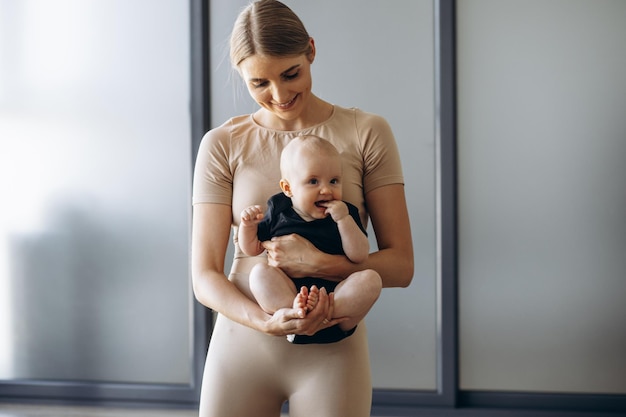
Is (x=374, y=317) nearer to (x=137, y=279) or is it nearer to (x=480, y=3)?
(x=137, y=279)

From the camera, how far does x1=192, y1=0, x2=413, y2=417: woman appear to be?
128 cm

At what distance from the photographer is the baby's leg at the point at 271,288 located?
122cm

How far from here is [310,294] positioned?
3.87 feet

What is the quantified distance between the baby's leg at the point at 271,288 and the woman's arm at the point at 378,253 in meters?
0.02

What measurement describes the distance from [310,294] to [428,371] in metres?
1.77

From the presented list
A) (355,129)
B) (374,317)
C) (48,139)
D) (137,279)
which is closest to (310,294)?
(355,129)

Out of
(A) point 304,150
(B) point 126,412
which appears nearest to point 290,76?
(A) point 304,150

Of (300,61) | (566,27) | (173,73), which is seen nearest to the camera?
(300,61)

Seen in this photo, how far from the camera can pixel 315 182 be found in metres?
1.27

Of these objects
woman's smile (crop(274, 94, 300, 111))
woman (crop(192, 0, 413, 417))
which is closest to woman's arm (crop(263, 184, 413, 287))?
woman (crop(192, 0, 413, 417))

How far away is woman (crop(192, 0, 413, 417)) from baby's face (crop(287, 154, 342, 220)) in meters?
0.08

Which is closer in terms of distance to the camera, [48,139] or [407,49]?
[407,49]

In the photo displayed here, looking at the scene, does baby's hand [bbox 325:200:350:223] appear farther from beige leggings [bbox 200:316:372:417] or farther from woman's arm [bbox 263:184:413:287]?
beige leggings [bbox 200:316:372:417]

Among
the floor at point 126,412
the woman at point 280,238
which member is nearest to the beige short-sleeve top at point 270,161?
the woman at point 280,238
